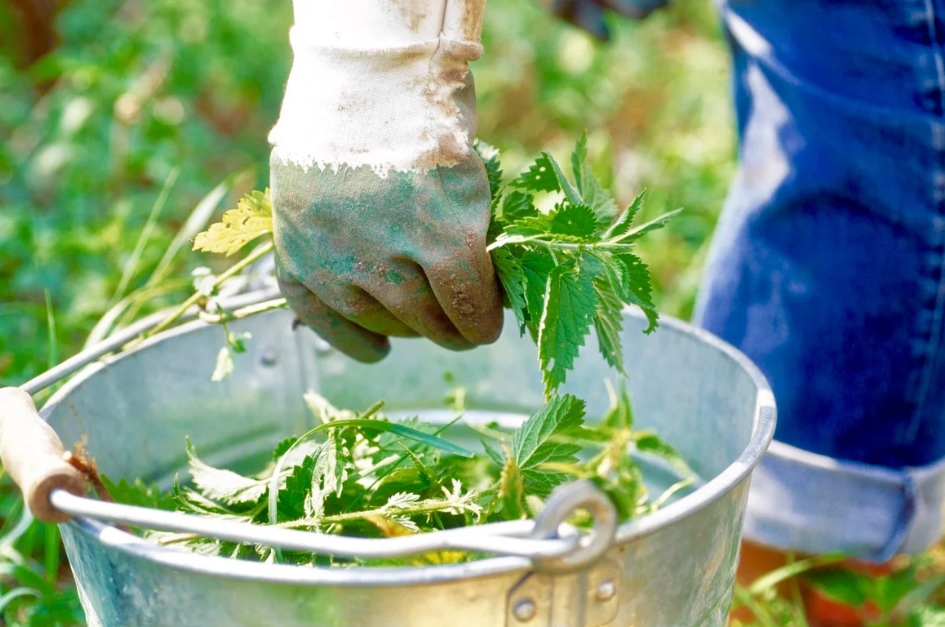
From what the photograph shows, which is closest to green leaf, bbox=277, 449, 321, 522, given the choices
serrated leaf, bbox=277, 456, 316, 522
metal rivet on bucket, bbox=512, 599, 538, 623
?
serrated leaf, bbox=277, 456, 316, 522

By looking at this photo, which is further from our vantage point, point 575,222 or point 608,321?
point 608,321

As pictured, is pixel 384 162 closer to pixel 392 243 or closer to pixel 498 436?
pixel 392 243

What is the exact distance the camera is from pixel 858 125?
159cm

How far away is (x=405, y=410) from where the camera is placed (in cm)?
170

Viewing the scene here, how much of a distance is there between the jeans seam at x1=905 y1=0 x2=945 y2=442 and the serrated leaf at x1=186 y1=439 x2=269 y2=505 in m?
1.04

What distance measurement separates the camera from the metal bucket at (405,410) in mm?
893

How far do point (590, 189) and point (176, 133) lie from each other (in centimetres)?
193

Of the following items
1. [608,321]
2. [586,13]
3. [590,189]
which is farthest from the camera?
[586,13]

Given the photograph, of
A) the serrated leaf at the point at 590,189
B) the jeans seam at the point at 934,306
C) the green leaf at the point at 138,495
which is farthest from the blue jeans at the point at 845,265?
the green leaf at the point at 138,495

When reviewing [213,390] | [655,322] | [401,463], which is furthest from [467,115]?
[213,390]

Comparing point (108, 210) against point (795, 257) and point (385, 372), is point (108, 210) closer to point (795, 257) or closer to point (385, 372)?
point (385, 372)

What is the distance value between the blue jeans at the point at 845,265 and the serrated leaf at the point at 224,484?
0.90 meters

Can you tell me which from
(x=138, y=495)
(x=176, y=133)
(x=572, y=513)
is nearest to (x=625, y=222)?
(x=572, y=513)

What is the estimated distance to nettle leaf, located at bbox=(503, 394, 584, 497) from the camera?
3.71 feet
